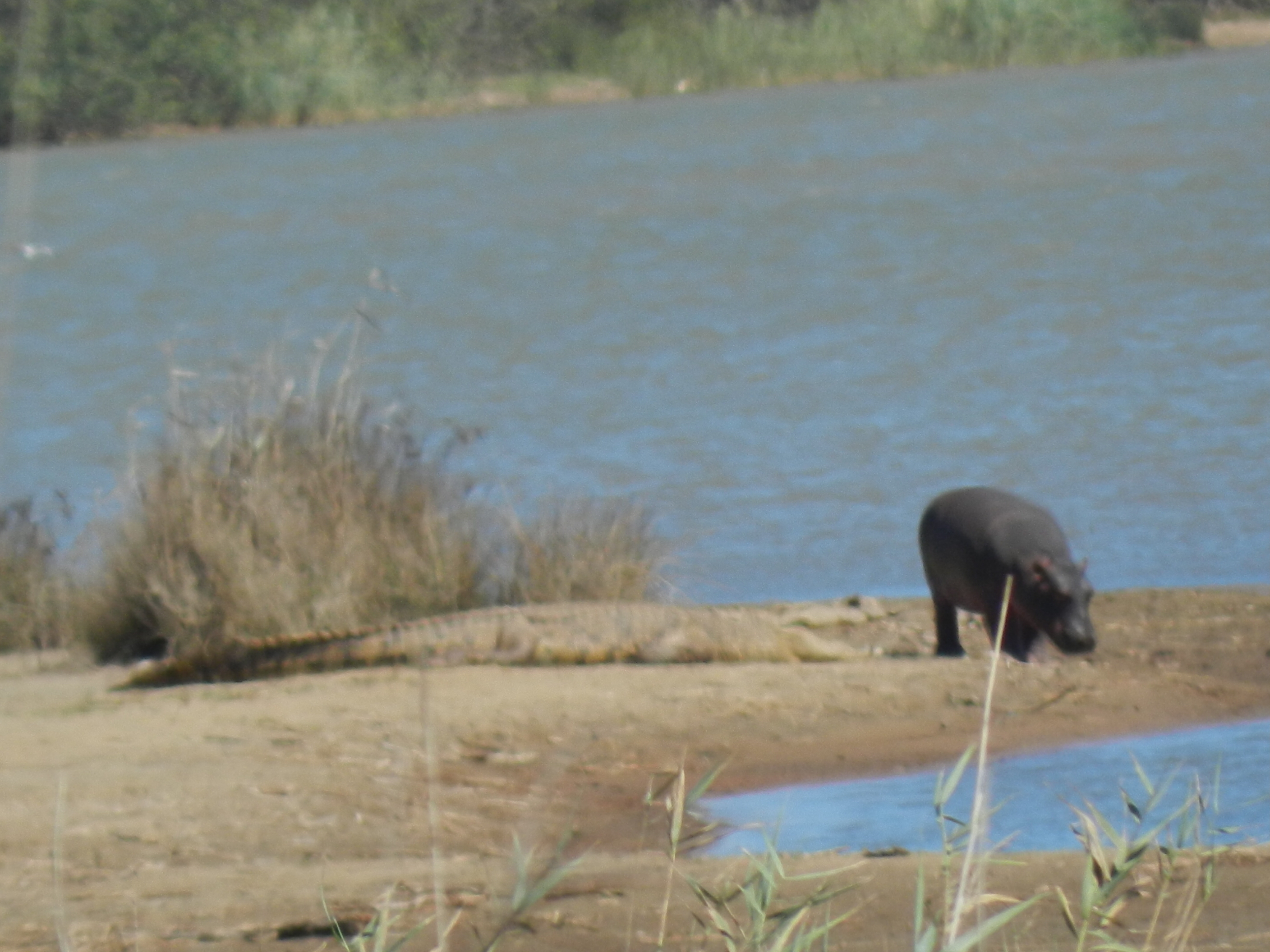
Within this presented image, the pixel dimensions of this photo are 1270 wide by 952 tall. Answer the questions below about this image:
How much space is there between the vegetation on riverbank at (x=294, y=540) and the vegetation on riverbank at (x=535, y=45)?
35.4 meters

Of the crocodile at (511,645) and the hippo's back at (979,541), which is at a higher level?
the hippo's back at (979,541)

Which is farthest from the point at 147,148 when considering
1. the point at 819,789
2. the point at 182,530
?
the point at 819,789

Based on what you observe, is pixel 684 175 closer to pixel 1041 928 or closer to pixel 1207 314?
pixel 1207 314

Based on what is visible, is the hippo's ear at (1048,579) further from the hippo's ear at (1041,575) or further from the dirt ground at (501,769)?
the dirt ground at (501,769)

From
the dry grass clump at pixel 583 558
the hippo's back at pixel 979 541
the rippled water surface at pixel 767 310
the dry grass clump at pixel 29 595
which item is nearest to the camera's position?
the hippo's back at pixel 979 541

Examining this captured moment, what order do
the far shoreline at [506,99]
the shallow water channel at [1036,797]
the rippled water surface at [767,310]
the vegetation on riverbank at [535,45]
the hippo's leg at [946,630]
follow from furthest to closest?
1. the far shoreline at [506,99]
2. the vegetation on riverbank at [535,45]
3. the rippled water surface at [767,310]
4. the hippo's leg at [946,630]
5. the shallow water channel at [1036,797]

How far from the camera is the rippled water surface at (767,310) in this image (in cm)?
1146

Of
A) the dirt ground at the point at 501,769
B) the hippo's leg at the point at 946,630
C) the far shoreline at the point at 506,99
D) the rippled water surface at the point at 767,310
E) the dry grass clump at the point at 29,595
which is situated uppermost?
the dirt ground at the point at 501,769

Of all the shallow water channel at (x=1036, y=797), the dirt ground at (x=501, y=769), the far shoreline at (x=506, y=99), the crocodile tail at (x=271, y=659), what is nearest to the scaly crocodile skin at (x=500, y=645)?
the crocodile tail at (x=271, y=659)

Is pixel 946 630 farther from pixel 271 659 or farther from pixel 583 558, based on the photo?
pixel 271 659

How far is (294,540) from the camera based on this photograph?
8320mm

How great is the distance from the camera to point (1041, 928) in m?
4.18

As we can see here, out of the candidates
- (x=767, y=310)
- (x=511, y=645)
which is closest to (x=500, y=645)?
(x=511, y=645)

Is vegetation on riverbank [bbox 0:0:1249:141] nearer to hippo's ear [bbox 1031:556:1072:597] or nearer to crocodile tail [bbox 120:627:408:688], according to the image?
crocodile tail [bbox 120:627:408:688]
